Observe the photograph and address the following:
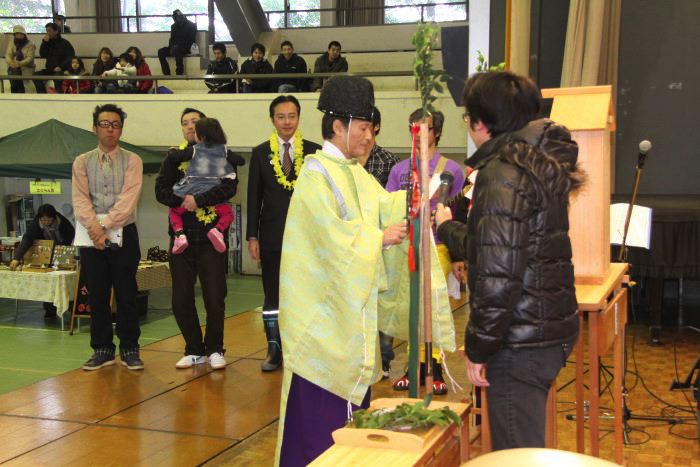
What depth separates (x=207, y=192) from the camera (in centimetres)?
536

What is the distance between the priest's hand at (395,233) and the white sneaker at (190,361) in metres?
3.14

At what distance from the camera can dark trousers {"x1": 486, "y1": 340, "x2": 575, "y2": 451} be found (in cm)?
235

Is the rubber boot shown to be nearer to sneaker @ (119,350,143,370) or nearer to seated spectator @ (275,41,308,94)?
sneaker @ (119,350,143,370)

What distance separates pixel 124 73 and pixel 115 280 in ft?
25.2

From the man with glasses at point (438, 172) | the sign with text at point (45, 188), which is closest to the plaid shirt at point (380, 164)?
the man with glasses at point (438, 172)

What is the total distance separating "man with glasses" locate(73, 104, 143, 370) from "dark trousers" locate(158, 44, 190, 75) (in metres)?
8.77

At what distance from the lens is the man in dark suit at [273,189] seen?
5316mm

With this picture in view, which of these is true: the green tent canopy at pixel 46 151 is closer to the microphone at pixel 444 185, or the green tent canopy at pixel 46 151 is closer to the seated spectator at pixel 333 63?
the seated spectator at pixel 333 63

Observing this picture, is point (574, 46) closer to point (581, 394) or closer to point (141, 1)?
point (581, 394)

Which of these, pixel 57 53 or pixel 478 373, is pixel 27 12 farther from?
pixel 478 373

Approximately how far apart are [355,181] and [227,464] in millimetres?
1590

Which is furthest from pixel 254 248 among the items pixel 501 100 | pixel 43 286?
pixel 501 100

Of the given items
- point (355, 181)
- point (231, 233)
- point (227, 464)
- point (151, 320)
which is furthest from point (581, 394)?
point (231, 233)

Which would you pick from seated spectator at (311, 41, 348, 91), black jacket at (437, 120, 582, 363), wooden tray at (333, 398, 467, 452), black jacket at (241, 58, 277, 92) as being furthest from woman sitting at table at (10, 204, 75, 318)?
black jacket at (437, 120, 582, 363)
